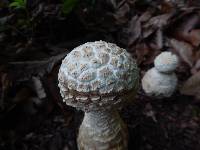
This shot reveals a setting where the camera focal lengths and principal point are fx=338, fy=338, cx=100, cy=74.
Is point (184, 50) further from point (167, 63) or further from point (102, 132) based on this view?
point (102, 132)

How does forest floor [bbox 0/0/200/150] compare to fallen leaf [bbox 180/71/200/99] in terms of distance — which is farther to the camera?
fallen leaf [bbox 180/71/200/99]

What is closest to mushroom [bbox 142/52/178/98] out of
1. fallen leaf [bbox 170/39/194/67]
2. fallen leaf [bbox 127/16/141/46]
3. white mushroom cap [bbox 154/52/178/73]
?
white mushroom cap [bbox 154/52/178/73]

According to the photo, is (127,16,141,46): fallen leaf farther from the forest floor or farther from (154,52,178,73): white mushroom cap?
(154,52,178,73): white mushroom cap

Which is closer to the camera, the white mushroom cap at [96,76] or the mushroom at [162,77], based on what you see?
the white mushroom cap at [96,76]

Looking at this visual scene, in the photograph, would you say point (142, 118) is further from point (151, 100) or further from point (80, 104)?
point (80, 104)

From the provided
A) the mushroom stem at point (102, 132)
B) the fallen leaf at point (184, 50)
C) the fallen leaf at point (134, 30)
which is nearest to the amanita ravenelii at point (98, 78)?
the mushroom stem at point (102, 132)

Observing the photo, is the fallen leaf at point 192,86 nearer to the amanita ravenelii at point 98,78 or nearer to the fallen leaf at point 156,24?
the fallen leaf at point 156,24
